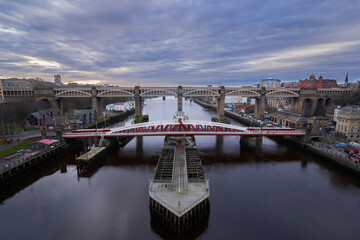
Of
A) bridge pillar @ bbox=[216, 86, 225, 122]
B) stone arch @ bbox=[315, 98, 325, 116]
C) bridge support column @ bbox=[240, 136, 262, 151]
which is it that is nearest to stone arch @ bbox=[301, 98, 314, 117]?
stone arch @ bbox=[315, 98, 325, 116]

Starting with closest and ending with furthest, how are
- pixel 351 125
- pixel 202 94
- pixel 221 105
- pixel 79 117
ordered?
pixel 351 125 < pixel 79 117 < pixel 221 105 < pixel 202 94

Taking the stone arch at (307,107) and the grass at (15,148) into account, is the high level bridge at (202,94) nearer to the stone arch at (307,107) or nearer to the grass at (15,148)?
the stone arch at (307,107)

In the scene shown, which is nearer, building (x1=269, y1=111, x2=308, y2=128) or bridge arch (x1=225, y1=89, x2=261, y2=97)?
building (x1=269, y1=111, x2=308, y2=128)

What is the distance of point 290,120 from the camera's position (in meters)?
A: 51.4

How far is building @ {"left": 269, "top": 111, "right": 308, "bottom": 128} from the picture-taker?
1922 inches

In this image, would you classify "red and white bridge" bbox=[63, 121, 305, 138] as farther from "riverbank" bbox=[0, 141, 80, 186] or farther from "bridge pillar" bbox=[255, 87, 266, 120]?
"bridge pillar" bbox=[255, 87, 266, 120]

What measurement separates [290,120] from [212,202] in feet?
134

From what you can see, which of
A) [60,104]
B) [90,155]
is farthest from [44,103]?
[90,155]

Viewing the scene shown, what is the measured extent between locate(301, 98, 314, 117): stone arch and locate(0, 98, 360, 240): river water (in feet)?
157

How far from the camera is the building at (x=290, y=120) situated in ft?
160

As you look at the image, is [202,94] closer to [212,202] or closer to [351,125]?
[351,125]

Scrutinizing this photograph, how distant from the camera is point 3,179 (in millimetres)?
24188

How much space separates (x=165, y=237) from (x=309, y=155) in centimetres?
3249

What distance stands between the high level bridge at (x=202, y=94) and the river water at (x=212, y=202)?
4006 cm
